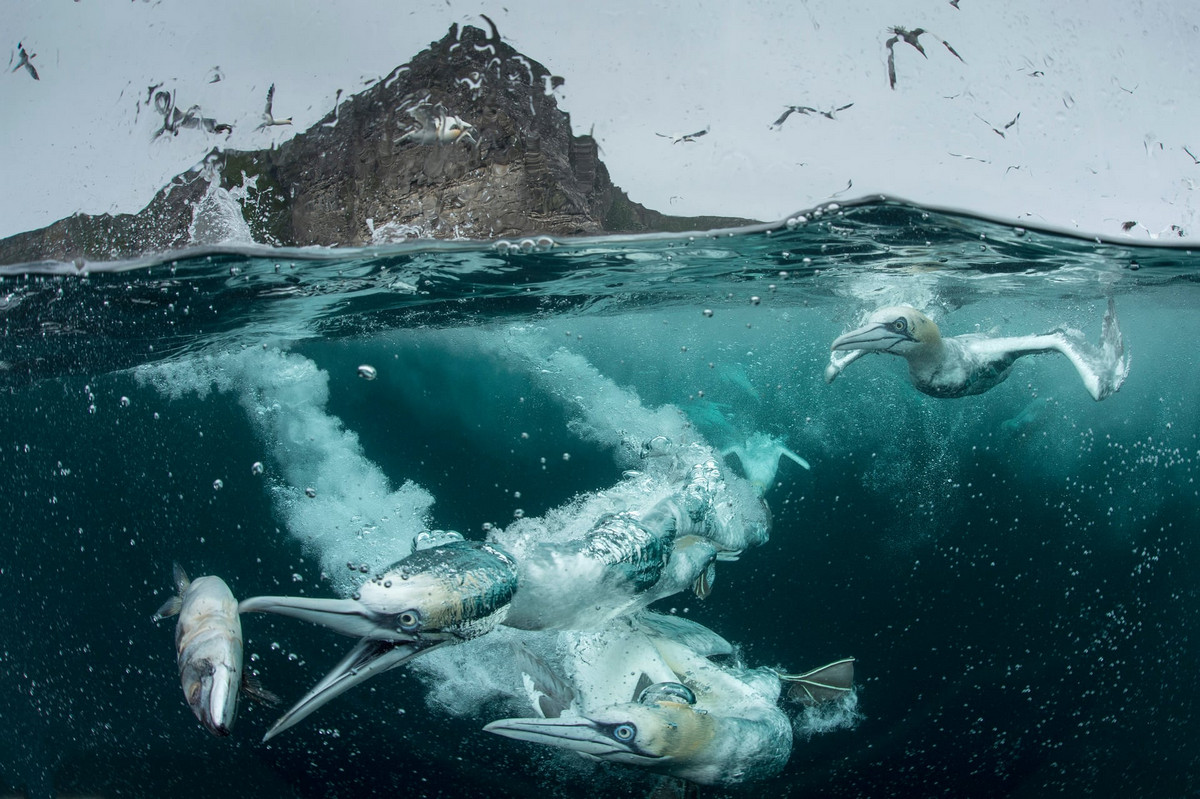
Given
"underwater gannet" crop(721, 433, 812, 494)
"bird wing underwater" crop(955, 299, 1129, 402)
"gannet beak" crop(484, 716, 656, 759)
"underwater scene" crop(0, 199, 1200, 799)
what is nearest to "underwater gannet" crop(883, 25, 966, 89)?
"underwater scene" crop(0, 199, 1200, 799)

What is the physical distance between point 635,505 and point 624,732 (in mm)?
2097

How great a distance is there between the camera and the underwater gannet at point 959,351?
5.44 meters

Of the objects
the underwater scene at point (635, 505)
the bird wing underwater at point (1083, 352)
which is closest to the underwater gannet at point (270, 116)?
the underwater scene at point (635, 505)

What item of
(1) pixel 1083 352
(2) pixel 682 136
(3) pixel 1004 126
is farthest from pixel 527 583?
(1) pixel 1083 352

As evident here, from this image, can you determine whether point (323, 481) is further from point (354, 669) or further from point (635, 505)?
point (354, 669)

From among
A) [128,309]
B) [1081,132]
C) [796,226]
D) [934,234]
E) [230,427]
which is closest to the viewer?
[1081,132]

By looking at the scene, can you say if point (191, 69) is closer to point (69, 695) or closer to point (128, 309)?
point (128, 309)

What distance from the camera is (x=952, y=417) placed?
8023 millimetres

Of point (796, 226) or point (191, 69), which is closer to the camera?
point (191, 69)

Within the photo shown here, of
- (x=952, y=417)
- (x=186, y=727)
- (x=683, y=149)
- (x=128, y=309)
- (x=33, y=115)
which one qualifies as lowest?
(x=186, y=727)

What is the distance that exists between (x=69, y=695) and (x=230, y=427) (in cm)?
314

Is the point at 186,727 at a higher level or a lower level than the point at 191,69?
lower

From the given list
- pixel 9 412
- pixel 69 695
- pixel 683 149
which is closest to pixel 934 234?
pixel 683 149

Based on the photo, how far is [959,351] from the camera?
583 centimetres
